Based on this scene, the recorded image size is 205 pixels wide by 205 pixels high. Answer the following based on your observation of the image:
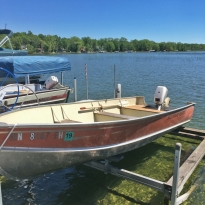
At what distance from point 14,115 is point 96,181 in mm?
2616

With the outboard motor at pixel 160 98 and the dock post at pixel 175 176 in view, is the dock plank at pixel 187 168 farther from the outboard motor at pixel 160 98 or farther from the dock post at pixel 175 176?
the outboard motor at pixel 160 98

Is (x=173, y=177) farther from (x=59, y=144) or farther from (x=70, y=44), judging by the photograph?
(x=70, y=44)

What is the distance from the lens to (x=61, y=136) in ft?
16.6

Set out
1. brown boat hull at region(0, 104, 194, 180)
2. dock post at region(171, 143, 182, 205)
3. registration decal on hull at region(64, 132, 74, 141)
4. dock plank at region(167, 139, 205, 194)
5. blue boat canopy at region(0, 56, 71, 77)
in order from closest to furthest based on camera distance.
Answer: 1. brown boat hull at region(0, 104, 194, 180)
2. dock post at region(171, 143, 182, 205)
3. registration decal on hull at region(64, 132, 74, 141)
4. dock plank at region(167, 139, 205, 194)
5. blue boat canopy at region(0, 56, 71, 77)

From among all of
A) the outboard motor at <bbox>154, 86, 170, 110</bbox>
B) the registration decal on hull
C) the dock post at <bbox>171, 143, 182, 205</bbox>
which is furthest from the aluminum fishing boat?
the dock post at <bbox>171, 143, 182, 205</bbox>

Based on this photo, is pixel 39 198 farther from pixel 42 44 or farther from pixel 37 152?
pixel 42 44

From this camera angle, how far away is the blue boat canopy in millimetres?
11180

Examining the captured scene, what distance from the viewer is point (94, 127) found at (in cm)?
533

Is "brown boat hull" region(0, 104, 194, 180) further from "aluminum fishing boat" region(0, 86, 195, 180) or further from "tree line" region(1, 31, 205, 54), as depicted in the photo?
"tree line" region(1, 31, 205, 54)

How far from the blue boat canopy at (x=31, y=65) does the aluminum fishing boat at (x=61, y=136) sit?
5133 mm

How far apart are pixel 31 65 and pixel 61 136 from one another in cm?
767

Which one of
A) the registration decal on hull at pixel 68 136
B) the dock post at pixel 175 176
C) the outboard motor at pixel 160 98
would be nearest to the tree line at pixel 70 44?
the outboard motor at pixel 160 98

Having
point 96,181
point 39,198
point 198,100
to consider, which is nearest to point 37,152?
point 39,198

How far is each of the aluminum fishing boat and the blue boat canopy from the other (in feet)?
16.8
